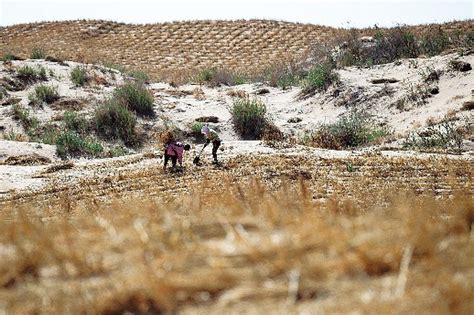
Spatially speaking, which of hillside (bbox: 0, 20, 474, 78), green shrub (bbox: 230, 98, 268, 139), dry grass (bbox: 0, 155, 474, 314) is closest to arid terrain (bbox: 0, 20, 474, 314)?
dry grass (bbox: 0, 155, 474, 314)

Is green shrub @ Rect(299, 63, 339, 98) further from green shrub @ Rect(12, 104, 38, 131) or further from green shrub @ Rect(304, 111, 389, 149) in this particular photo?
green shrub @ Rect(12, 104, 38, 131)

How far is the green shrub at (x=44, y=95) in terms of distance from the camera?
17.9 metres

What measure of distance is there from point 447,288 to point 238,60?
32.7 metres

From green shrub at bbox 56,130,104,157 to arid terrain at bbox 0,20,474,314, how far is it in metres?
0.04

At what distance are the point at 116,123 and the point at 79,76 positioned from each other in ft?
16.6

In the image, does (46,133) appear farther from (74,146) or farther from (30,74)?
(30,74)

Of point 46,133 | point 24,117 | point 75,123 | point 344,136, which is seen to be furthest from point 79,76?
point 344,136

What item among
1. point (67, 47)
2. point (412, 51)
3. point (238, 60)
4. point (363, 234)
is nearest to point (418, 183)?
point (363, 234)

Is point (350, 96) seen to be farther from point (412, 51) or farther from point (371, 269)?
point (371, 269)

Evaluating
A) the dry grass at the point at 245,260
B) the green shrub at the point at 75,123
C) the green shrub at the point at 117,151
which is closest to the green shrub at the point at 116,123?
the green shrub at the point at 75,123

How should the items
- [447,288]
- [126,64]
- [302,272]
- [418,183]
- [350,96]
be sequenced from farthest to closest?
[126,64]
[350,96]
[418,183]
[302,272]
[447,288]

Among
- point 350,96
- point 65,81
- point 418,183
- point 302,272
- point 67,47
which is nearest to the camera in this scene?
point 302,272

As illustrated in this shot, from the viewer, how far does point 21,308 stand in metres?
1.99

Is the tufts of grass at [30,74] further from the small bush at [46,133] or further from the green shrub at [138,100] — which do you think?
the small bush at [46,133]
